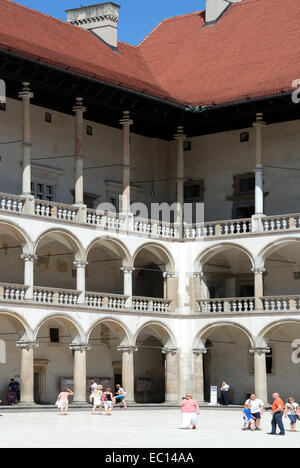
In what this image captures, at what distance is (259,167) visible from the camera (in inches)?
1817

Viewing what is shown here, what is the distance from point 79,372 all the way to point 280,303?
785 cm

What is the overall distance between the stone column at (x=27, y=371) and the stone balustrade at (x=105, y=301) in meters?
3.26

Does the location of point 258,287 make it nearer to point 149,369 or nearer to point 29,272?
point 149,369

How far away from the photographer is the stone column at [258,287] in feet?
149

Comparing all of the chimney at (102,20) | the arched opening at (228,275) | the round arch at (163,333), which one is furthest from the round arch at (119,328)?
the chimney at (102,20)

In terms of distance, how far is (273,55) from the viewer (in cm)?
4831

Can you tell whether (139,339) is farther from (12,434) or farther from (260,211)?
(12,434)

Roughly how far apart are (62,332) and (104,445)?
20590 mm

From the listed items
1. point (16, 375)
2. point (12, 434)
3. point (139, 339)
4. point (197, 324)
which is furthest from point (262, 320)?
point (12, 434)

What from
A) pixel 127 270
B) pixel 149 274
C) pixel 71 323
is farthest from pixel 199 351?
pixel 71 323

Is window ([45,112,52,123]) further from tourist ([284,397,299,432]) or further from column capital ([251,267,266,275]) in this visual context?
tourist ([284,397,299,432])

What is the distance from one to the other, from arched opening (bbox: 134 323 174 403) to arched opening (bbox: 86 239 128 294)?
2124 mm

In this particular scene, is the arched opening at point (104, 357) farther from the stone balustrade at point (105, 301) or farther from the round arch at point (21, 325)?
the round arch at point (21, 325)

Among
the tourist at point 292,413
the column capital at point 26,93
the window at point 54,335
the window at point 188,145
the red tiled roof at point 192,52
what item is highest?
the red tiled roof at point 192,52
